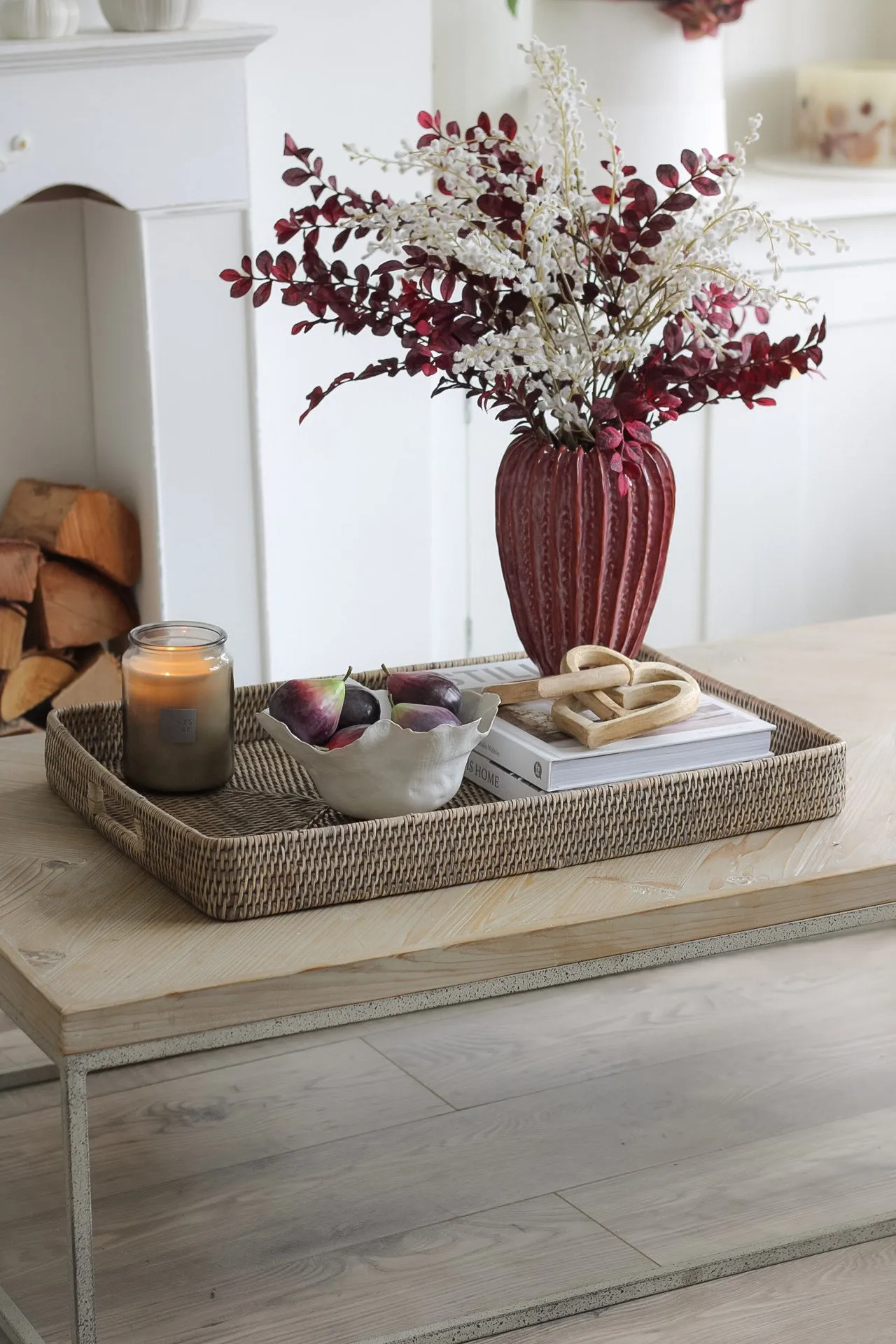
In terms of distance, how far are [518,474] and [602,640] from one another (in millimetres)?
193

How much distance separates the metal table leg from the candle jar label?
15.4 inches

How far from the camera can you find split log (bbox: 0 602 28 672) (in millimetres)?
2693

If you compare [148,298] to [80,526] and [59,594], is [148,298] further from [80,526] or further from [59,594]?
[59,594]

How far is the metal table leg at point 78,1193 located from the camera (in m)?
1.28

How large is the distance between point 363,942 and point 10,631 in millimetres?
1467

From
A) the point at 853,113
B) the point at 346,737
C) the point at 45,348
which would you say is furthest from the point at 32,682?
the point at 853,113

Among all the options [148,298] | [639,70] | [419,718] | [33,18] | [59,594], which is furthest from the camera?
[639,70]

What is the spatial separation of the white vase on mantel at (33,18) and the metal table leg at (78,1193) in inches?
63.8

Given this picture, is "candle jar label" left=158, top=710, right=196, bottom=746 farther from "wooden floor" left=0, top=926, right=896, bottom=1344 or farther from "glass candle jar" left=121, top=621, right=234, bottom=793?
"wooden floor" left=0, top=926, right=896, bottom=1344

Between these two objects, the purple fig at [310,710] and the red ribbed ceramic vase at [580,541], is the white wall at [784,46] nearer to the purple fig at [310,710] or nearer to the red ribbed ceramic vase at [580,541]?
the red ribbed ceramic vase at [580,541]

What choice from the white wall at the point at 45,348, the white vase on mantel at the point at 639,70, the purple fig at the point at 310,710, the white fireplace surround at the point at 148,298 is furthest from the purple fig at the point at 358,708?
the white vase on mantel at the point at 639,70

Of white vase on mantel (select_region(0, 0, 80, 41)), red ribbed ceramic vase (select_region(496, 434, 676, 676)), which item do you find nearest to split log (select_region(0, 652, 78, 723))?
white vase on mantel (select_region(0, 0, 80, 41))

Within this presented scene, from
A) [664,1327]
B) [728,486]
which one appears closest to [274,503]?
[728,486]

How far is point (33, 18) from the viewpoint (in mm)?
2391
